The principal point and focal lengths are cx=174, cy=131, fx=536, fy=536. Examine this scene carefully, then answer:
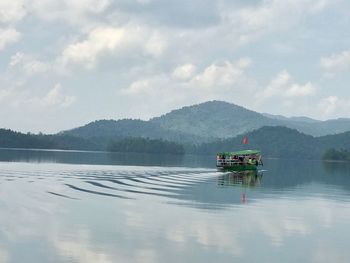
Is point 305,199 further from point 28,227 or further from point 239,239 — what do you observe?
point 28,227

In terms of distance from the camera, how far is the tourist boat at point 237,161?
12591cm

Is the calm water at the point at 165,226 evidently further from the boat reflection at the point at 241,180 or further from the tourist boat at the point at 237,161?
the tourist boat at the point at 237,161

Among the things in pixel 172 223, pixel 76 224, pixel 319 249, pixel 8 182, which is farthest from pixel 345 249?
pixel 8 182

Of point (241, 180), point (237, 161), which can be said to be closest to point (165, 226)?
point (241, 180)

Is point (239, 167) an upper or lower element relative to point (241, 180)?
upper

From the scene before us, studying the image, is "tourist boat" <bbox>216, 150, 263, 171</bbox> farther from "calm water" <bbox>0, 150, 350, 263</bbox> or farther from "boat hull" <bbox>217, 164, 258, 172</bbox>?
"calm water" <bbox>0, 150, 350, 263</bbox>

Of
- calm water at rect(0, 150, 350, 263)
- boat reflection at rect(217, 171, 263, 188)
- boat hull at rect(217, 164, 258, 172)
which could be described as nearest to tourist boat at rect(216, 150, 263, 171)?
boat hull at rect(217, 164, 258, 172)

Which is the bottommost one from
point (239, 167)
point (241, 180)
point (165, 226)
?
point (165, 226)

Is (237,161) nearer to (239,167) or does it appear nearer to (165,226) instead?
(239,167)

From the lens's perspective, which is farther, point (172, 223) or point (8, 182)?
point (8, 182)

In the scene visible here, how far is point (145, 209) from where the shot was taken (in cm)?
5241

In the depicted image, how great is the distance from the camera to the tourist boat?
125906 millimetres

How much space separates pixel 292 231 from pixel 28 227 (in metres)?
21.1

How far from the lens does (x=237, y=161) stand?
130750mm
